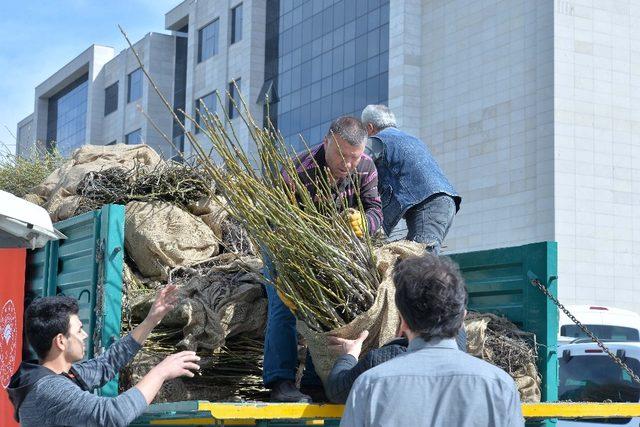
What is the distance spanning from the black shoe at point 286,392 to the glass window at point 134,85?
42458 mm

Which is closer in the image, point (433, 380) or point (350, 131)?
point (433, 380)

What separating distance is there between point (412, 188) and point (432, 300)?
2.25 m

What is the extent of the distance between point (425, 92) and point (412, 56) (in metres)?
1.21

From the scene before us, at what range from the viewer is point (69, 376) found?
3.67m

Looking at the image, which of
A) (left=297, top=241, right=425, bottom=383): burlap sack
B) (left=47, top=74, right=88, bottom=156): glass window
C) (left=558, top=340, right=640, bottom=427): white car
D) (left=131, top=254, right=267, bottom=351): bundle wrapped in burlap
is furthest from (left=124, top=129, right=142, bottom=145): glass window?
(left=297, top=241, right=425, bottom=383): burlap sack

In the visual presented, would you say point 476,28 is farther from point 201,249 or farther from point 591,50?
point 201,249

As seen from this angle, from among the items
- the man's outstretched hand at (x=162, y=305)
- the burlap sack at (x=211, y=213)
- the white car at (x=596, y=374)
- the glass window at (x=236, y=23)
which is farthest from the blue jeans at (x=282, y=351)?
the glass window at (x=236, y=23)

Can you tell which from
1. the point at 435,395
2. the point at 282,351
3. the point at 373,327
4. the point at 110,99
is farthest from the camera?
the point at 110,99

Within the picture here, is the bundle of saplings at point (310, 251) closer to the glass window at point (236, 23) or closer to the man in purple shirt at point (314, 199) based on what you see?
the man in purple shirt at point (314, 199)

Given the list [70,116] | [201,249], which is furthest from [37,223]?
[70,116]

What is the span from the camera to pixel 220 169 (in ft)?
13.7

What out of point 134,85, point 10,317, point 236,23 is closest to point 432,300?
point 10,317

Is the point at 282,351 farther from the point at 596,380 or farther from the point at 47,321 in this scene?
the point at 596,380

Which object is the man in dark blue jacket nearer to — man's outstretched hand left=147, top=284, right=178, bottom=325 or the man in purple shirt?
the man in purple shirt
